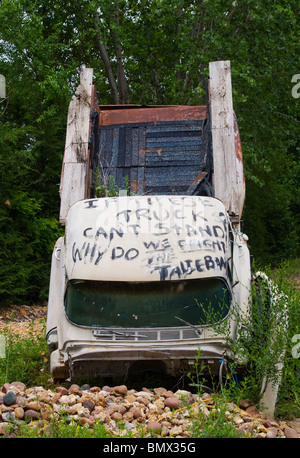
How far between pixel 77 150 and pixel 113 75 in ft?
39.4

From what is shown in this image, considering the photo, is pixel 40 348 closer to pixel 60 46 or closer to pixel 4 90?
pixel 4 90

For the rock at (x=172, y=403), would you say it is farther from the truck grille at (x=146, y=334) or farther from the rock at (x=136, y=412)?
the truck grille at (x=146, y=334)

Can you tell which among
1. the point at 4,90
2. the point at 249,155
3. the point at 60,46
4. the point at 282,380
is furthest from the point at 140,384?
the point at 60,46

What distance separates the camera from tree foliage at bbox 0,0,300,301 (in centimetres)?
1252

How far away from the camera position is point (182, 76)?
18766mm

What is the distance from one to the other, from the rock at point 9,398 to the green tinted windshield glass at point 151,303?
103cm

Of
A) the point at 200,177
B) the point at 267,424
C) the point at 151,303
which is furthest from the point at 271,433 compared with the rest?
the point at 200,177

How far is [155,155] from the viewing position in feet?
25.4

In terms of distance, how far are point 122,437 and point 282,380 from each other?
1.98 meters

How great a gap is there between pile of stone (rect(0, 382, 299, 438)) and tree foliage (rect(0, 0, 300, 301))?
6.64 meters

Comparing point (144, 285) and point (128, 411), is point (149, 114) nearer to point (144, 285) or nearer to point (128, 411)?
point (144, 285)

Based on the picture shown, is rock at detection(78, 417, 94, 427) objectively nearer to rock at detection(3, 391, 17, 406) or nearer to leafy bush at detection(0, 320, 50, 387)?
rock at detection(3, 391, 17, 406)

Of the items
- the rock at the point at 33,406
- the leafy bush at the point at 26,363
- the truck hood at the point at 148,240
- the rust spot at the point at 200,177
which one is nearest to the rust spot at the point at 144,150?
the rust spot at the point at 200,177
